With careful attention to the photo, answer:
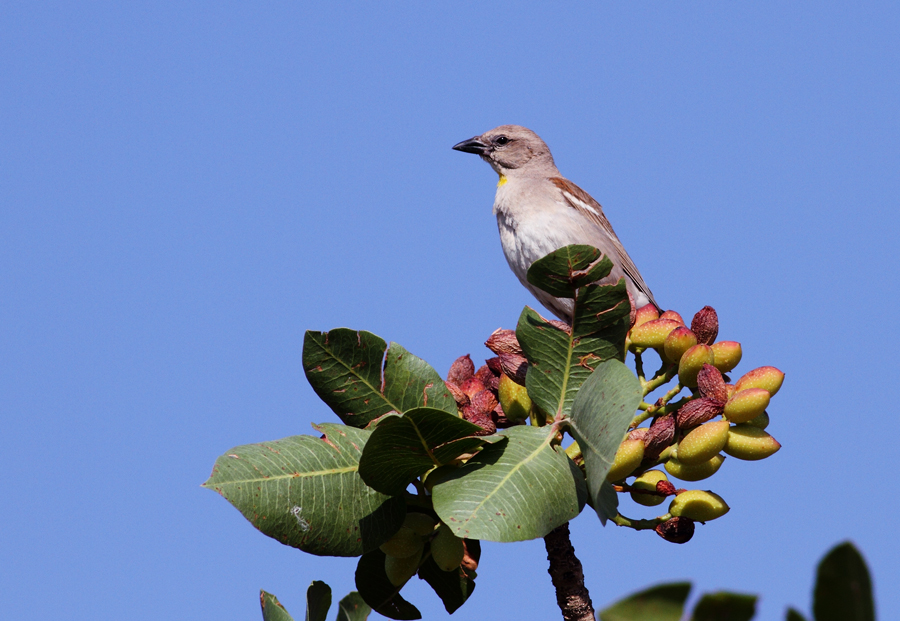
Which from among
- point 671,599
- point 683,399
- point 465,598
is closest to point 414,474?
point 465,598

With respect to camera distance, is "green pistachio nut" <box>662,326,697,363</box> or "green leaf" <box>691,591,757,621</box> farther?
"green pistachio nut" <box>662,326,697,363</box>

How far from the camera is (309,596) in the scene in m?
2.22

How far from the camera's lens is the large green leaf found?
211cm

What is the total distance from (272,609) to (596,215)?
6429 mm

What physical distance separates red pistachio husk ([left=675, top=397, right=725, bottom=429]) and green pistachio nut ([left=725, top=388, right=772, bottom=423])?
0.03m

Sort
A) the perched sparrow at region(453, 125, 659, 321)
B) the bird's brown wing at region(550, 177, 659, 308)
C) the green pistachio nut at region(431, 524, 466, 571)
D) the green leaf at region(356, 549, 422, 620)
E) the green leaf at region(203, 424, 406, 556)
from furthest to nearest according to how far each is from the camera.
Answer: the bird's brown wing at region(550, 177, 659, 308), the perched sparrow at region(453, 125, 659, 321), the green leaf at region(356, 549, 422, 620), the green pistachio nut at region(431, 524, 466, 571), the green leaf at region(203, 424, 406, 556)

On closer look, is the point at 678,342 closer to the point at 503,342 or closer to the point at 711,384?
the point at 711,384

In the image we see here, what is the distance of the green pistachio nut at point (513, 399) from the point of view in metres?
2.35

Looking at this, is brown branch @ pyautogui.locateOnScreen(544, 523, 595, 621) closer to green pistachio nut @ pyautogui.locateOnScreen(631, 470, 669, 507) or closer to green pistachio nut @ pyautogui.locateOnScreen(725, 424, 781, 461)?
green pistachio nut @ pyautogui.locateOnScreen(631, 470, 669, 507)

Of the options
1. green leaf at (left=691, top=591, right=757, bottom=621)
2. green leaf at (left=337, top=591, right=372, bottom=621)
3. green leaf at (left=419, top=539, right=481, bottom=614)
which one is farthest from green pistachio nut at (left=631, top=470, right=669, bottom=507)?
green leaf at (left=691, top=591, right=757, bottom=621)

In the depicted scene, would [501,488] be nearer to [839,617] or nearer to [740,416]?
[740,416]

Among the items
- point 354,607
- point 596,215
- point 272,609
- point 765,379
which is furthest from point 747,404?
point 596,215

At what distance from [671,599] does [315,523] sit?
1.24 metres

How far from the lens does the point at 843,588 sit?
80cm
